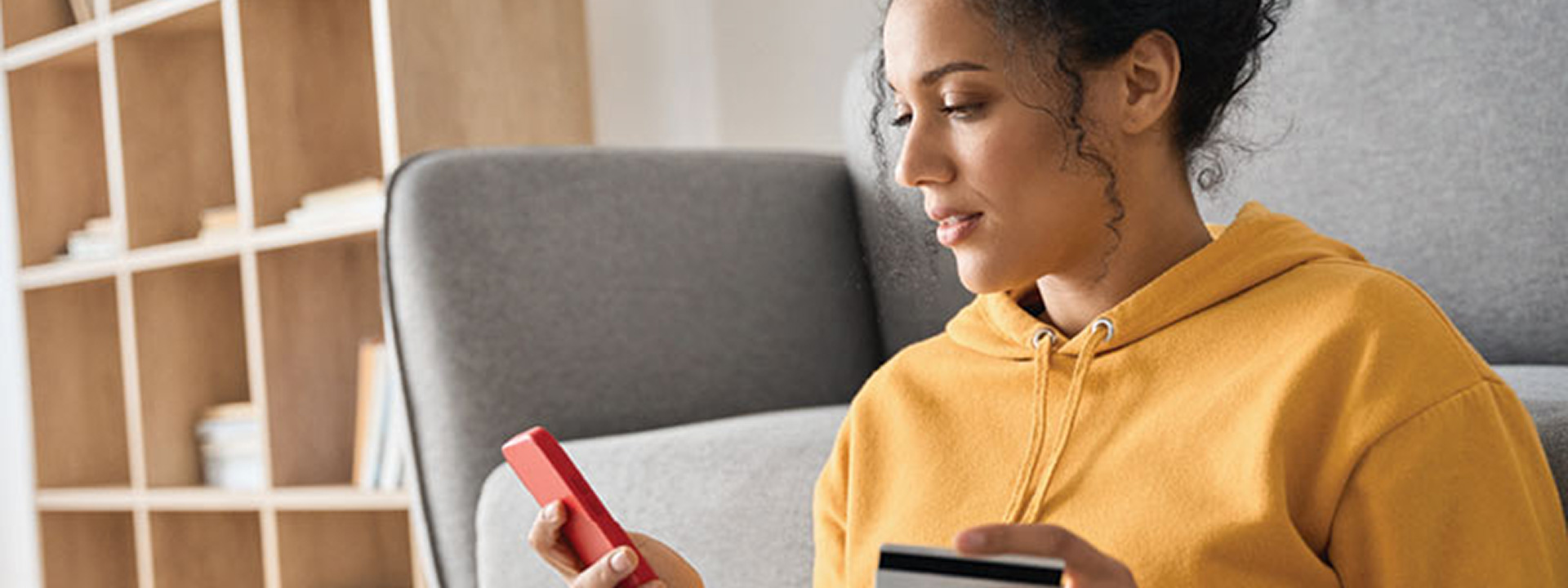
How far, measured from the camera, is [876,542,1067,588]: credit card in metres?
0.51

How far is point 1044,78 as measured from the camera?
75 cm

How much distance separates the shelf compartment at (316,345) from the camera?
7.11ft

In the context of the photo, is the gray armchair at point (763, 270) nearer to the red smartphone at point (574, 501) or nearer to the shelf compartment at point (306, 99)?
the red smartphone at point (574, 501)

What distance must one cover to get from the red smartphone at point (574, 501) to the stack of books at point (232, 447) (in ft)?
5.15

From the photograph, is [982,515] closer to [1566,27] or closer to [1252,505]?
[1252,505]

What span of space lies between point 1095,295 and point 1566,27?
0.38 m

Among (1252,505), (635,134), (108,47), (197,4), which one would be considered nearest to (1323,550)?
(1252,505)

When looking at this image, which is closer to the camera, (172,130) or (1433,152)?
(1433,152)

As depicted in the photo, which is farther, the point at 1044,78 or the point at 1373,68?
the point at 1373,68

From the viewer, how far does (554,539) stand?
794 mm

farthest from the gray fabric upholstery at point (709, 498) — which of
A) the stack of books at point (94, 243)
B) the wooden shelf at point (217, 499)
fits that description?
the stack of books at point (94, 243)

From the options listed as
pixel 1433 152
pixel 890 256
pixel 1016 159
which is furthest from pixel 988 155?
pixel 890 256

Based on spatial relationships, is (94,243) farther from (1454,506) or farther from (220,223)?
(1454,506)

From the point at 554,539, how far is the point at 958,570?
1.09ft
